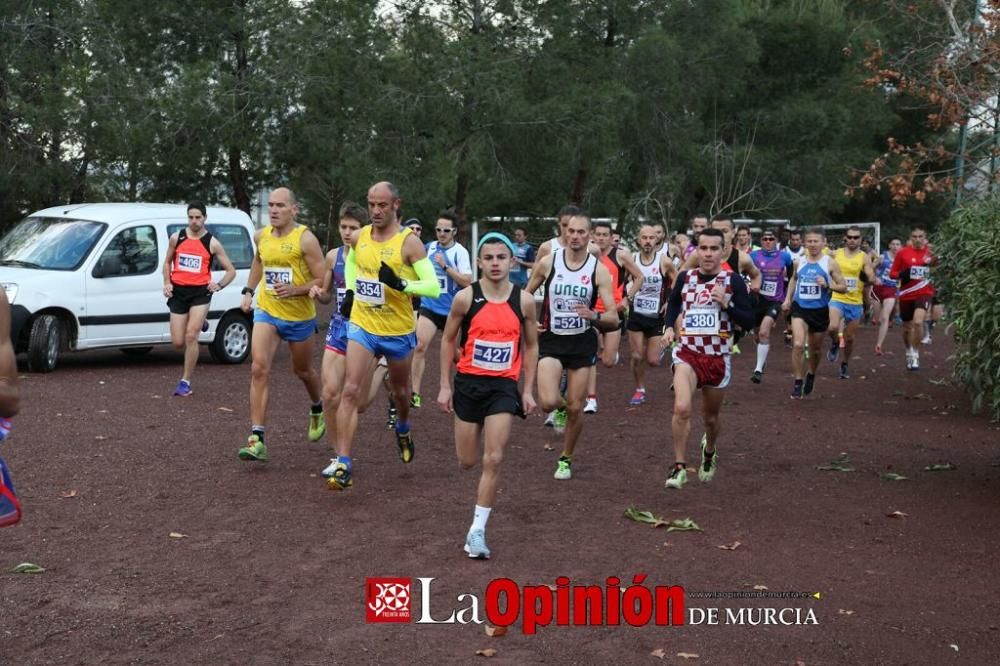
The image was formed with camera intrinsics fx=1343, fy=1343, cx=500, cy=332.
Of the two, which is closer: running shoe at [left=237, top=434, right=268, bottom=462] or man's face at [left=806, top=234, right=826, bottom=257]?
running shoe at [left=237, top=434, right=268, bottom=462]

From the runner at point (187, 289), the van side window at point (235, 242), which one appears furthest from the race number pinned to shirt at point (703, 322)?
the van side window at point (235, 242)

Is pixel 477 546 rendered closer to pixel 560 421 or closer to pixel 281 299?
pixel 281 299

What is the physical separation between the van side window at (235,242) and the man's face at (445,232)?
452 cm

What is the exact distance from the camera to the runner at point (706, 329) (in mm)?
9984

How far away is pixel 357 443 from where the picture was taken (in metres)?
11.7

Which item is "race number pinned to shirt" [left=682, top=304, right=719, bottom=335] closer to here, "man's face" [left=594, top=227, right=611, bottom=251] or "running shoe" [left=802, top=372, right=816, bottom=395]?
"man's face" [left=594, top=227, right=611, bottom=251]

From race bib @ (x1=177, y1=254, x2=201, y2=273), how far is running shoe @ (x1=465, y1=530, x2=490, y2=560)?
801 centimetres

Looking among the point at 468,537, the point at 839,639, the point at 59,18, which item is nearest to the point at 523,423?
the point at 468,537

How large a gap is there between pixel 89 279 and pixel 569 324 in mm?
8044

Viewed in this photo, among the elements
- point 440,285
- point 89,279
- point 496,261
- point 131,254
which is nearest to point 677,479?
point 496,261

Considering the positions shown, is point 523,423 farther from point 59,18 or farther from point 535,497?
point 59,18

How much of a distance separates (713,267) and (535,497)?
2.23m

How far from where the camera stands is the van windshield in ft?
53.6

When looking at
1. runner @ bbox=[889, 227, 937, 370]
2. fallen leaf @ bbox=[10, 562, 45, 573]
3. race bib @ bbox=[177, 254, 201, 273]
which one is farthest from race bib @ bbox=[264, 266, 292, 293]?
runner @ bbox=[889, 227, 937, 370]
